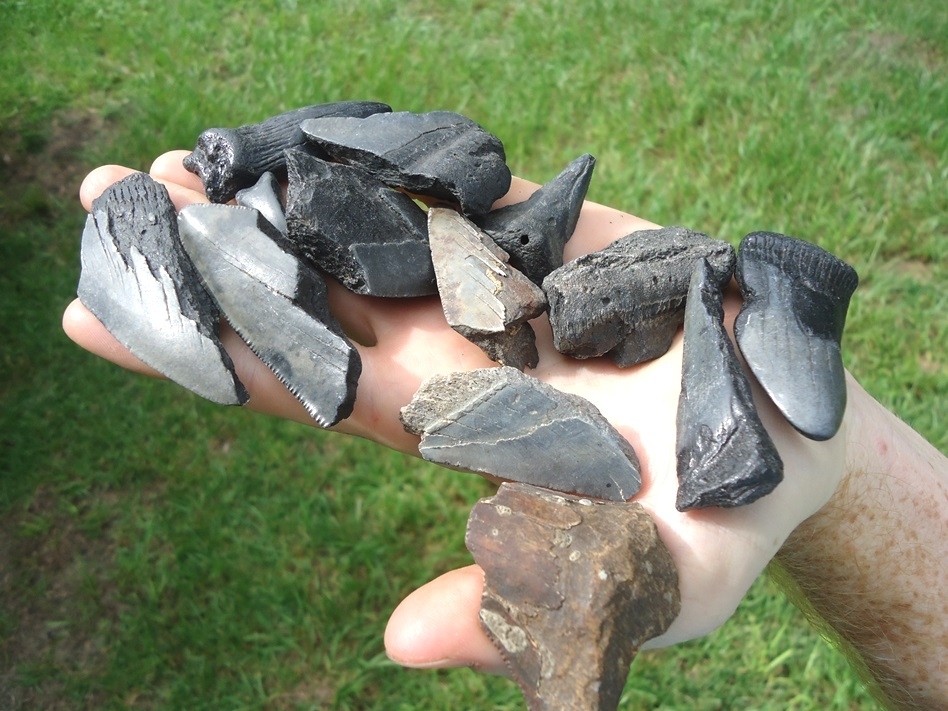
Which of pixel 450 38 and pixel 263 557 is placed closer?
pixel 263 557

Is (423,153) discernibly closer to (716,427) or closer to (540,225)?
(540,225)

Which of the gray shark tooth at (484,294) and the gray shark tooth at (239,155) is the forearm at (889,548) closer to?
the gray shark tooth at (484,294)

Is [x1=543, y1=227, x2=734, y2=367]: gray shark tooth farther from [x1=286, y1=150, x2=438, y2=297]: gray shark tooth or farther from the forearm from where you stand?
the forearm

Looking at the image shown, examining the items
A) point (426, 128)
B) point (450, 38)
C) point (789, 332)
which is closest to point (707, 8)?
point (450, 38)

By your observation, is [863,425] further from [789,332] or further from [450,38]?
[450,38]

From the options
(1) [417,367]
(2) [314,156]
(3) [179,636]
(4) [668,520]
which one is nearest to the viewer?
(4) [668,520]

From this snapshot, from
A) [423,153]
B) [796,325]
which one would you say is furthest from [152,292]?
[796,325]

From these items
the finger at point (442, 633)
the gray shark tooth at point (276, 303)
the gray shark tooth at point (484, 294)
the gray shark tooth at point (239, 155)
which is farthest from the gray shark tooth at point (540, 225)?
the finger at point (442, 633)

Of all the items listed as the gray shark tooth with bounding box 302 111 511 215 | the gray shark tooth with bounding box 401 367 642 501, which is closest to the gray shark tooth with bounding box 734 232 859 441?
the gray shark tooth with bounding box 401 367 642 501
